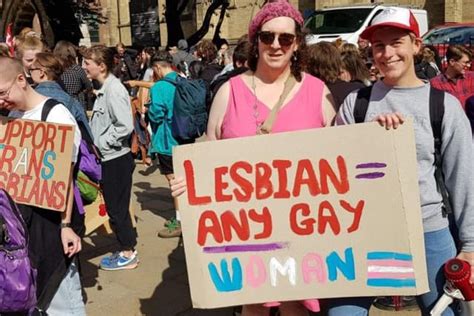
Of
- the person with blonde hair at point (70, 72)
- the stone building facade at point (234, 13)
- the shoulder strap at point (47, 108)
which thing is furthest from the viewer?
the stone building facade at point (234, 13)

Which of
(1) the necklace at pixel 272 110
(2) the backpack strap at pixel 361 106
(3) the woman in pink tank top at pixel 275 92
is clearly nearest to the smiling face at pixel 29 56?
(3) the woman in pink tank top at pixel 275 92

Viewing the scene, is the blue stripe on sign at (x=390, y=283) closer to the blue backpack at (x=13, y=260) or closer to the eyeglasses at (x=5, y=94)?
the blue backpack at (x=13, y=260)

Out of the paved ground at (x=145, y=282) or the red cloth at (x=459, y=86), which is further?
the red cloth at (x=459, y=86)

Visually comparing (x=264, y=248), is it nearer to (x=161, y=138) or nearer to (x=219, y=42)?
(x=161, y=138)

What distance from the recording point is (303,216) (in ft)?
8.04

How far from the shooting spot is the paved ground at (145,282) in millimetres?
4359

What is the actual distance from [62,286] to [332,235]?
53.4 inches

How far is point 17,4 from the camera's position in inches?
590

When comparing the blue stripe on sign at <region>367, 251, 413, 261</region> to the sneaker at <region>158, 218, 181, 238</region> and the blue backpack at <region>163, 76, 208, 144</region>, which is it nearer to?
the blue backpack at <region>163, 76, 208, 144</region>

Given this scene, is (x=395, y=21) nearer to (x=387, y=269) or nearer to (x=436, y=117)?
(x=436, y=117)

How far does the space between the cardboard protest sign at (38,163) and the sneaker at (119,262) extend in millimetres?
2422

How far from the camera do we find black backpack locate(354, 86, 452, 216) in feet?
7.63

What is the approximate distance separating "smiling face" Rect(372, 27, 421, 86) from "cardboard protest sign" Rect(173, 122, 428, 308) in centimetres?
23

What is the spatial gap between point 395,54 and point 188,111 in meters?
3.55
